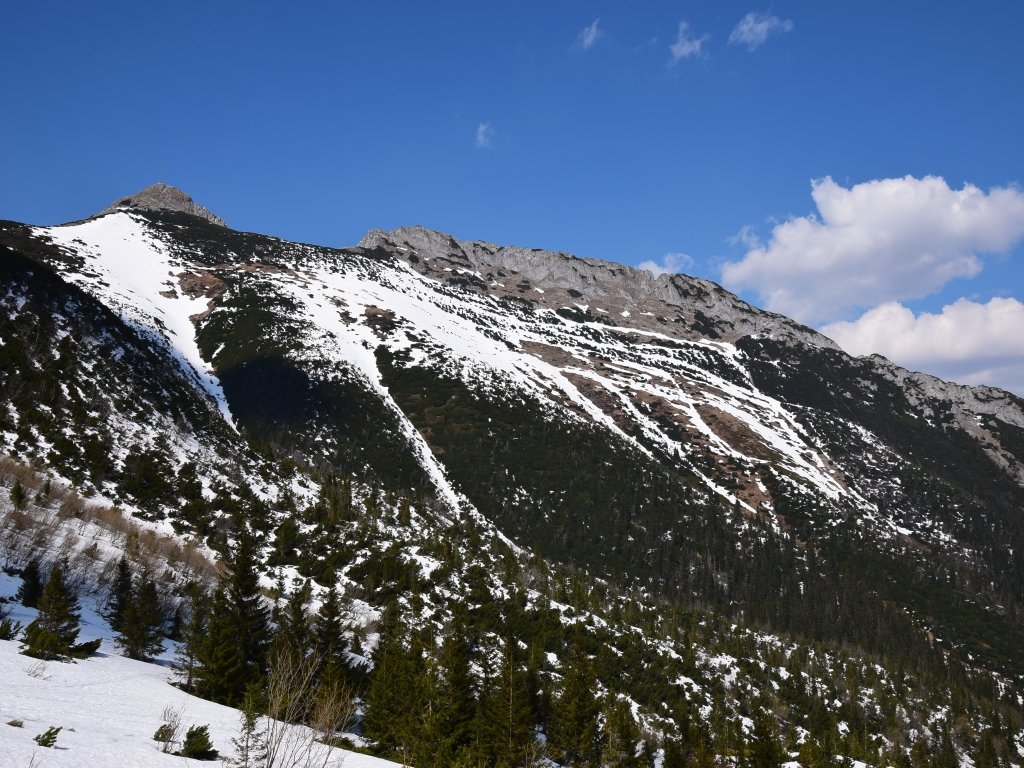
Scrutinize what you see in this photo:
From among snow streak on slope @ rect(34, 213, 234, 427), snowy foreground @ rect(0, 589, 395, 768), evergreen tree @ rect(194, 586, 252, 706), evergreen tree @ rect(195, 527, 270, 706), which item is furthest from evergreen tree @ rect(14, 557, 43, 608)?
snow streak on slope @ rect(34, 213, 234, 427)

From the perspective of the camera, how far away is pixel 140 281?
475 ft

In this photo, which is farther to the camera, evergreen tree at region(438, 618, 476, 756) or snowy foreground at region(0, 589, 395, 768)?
evergreen tree at region(438, 618, 476, 756)

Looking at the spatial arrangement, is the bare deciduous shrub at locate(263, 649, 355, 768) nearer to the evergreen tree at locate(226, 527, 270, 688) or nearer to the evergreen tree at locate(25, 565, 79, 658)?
the evergreen tree at locate(226, 527, 270, 688)

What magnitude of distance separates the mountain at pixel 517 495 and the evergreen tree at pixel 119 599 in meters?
14.8

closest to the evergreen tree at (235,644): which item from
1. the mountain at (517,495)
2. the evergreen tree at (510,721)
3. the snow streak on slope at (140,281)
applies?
the evergreen tree at (510,721)

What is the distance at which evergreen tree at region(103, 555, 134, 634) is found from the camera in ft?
82.5

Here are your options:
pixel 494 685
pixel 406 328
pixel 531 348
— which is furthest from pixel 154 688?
pixel 531 348

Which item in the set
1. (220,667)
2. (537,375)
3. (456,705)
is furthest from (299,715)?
(537,375)

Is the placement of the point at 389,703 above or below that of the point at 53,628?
below

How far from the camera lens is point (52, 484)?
3691 centimetres

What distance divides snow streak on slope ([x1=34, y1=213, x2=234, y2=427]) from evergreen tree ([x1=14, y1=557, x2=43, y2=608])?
78564 mm

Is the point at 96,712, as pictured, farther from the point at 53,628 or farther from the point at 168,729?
the point at 53,628

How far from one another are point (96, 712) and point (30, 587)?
12760 mm

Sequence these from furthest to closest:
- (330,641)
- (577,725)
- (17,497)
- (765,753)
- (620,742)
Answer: (620,742) < (577,725) < (765,753) < (17,497) < (330,641)
